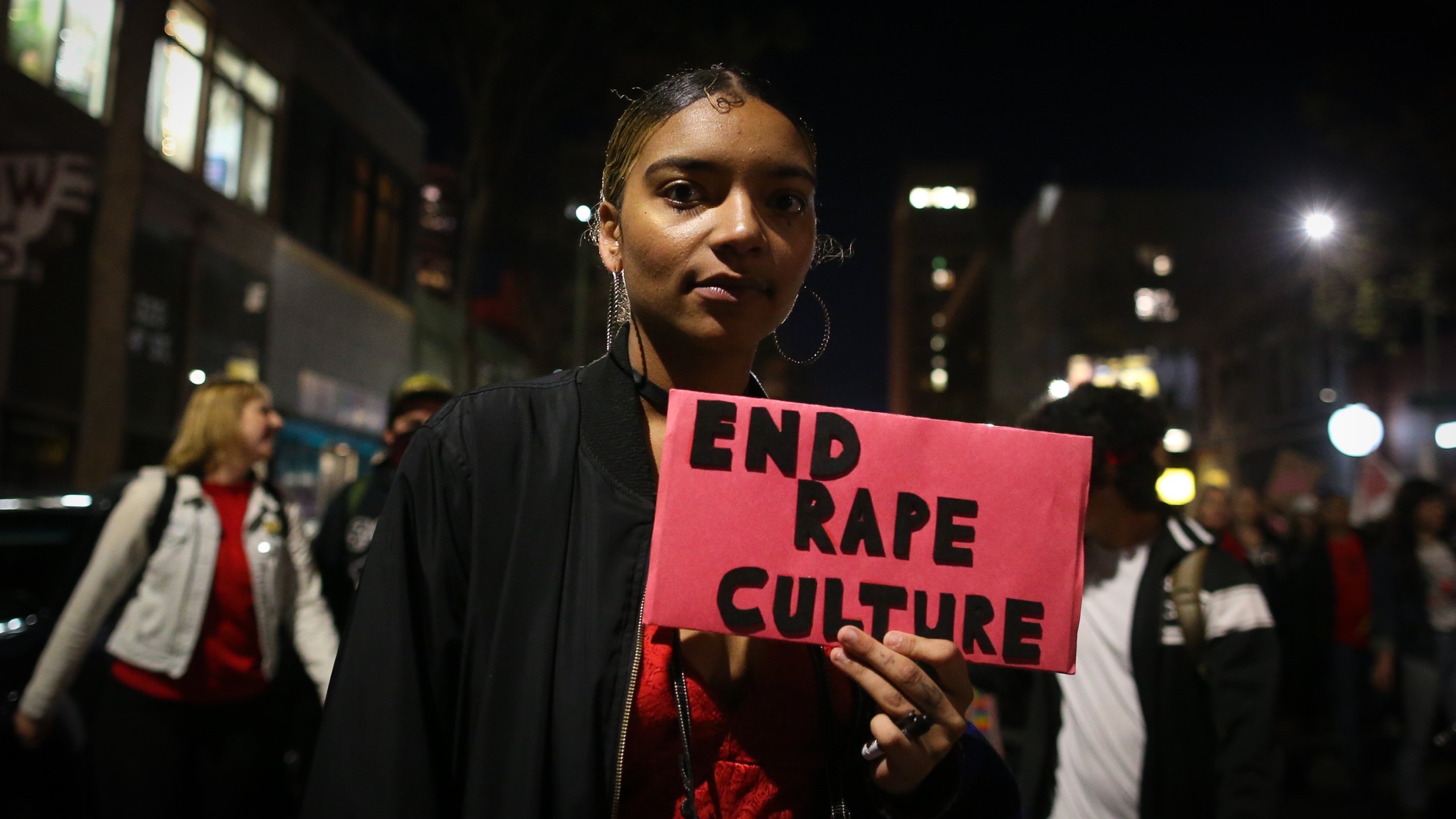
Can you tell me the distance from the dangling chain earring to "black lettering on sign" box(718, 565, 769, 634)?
510 millimetres

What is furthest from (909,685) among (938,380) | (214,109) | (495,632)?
(938,380)

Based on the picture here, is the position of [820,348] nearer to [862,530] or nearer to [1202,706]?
[862,530]

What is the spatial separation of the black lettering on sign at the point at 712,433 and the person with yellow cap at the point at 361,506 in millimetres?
3622

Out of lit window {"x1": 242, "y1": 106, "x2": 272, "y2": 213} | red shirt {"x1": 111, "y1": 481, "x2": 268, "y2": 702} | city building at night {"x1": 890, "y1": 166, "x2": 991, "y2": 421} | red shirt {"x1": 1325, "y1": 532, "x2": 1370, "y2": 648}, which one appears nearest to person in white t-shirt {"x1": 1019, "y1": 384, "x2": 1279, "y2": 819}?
red shirt {"x1": 111, "y1": 481, "x2": 268, "y2": 702}

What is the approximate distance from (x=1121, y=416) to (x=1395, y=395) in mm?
32393

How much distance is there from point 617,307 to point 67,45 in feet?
54.3

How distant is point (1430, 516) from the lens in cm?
831

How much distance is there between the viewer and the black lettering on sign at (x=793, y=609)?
1662 mm

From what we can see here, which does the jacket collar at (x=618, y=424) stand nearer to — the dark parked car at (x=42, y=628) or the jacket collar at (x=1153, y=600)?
the jacket collar at (x=1153, y=600)

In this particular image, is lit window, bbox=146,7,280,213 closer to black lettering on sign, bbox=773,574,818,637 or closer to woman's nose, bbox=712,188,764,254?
woman's nose, bbox=712,188,764,254

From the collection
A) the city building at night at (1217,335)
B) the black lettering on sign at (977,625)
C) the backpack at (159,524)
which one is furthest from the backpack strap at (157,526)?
Result: the city building at night at (1217,335)

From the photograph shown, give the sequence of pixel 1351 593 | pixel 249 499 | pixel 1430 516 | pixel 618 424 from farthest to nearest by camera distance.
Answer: pixel 1351 593, pixel 1430 516, pixel 249 499, pixel 618 424

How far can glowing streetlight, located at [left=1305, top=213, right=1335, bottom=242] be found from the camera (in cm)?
2008

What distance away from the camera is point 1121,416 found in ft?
13.3
